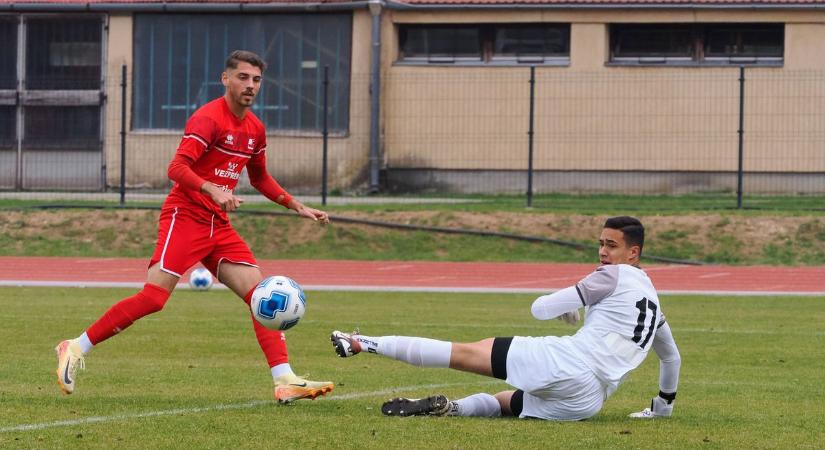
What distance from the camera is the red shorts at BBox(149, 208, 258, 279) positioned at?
9.02 metres

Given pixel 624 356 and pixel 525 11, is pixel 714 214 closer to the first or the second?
pixel 525 11

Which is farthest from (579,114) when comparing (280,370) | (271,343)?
(280,370)

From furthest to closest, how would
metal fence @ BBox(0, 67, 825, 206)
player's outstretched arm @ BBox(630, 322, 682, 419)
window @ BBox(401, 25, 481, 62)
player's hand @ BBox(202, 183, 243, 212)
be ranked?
1. window @ BBox(401, 25, 481, 62)
2. metal fence @ BBox(0, 67, 825, 206)
3. player's hand @ BBox(202, 183, 243, 212)
4. player's outstretched arm @ BBox(630, 322, 682, 419)

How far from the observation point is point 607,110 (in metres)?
31.0

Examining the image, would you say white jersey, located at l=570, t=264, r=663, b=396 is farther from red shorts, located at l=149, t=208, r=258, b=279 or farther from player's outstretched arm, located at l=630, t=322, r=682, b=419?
red shorts, located at l=149, t=208, r=258, b=279

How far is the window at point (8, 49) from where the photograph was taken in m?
33.9

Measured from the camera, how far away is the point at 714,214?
25328 mm

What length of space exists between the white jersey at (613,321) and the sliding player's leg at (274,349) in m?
1.73

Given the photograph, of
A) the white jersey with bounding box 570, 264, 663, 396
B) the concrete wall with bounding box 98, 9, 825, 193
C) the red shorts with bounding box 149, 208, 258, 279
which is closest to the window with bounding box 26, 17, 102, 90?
the concrete wall with bounding box 98, 9, 825, 193

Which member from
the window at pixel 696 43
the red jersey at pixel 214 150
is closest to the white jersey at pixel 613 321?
the red jersey at pixel 214 150

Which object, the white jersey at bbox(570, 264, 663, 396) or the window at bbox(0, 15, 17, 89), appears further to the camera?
the window at bbox(0, 15, 17, 89)

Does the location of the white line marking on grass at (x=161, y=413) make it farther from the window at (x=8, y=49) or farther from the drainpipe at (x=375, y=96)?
the window at (x=8, y=49)

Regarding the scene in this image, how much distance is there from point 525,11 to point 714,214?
8914 millimetres

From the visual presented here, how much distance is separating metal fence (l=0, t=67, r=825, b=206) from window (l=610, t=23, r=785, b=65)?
0.92m
